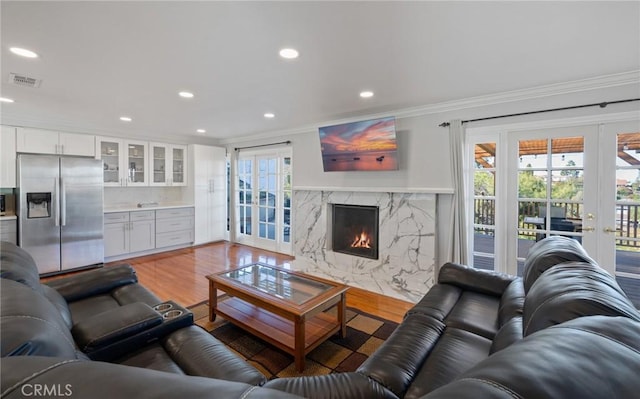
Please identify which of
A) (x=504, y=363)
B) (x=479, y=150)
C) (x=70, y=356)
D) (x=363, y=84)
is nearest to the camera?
(x=504, y=363)

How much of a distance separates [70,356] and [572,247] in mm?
2679

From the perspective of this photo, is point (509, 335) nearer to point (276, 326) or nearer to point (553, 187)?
point (276, 326)

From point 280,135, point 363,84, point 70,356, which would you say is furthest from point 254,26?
point 280,135

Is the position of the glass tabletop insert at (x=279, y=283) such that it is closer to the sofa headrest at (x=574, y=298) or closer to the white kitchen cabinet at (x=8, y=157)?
the sofa headrest at (x=574, y=298)

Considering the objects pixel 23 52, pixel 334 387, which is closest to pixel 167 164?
pixel 23 52

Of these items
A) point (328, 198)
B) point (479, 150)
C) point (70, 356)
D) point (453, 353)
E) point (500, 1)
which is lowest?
point (453, 353)

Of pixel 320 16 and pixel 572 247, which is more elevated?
pixel 320 16

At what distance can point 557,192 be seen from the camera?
2959 millimetres

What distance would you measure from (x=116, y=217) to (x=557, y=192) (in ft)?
20.7

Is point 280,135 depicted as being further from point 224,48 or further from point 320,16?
point 320,16

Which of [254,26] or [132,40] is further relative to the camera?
[132,40]

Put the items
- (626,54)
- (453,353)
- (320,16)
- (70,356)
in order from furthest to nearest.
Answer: (626,54), (320,16), (453,353), (70,356)

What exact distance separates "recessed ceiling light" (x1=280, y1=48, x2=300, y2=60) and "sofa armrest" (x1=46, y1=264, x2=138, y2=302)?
7.47 ft

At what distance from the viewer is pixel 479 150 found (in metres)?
3.39
